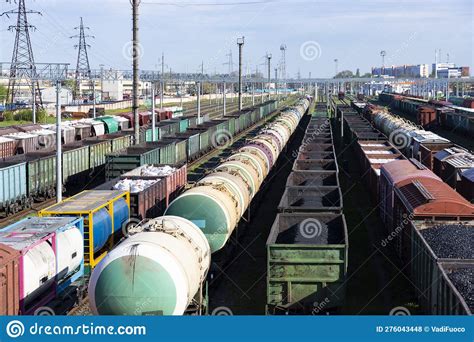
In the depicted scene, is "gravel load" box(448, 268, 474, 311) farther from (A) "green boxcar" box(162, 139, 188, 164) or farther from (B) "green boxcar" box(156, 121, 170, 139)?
(B) "green boxcar" box(156, 121, 170, 139)

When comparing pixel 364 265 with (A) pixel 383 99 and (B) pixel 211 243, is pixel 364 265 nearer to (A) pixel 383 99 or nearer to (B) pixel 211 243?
(B) pixel 211 243

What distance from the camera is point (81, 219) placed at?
1591 centimetres

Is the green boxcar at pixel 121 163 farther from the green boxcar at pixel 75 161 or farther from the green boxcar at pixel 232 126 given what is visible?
the green boxcar at pixel 232 126

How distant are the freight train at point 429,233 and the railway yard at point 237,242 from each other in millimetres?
41

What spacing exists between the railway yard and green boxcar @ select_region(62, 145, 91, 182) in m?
0.96

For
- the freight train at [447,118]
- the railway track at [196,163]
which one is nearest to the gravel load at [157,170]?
the railway track at [196,163]

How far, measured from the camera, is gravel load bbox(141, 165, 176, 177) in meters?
24.9

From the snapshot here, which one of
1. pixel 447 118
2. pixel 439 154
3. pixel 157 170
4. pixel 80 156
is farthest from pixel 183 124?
pixel 157 170

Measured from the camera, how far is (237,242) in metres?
20.6

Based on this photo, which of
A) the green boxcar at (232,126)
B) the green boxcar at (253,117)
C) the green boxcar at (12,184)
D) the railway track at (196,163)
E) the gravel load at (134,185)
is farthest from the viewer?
the green boxcar at (253,117)

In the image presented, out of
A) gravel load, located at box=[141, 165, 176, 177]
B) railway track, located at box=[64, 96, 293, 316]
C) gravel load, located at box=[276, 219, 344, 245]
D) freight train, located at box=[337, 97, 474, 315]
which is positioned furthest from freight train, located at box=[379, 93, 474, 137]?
gravel load, located at box=[276, 219, 344, 245]

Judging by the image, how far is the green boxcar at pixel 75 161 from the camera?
31.0 m

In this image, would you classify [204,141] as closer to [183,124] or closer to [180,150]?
[180,150]

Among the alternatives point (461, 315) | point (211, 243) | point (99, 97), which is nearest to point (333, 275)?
point (461, 315)
